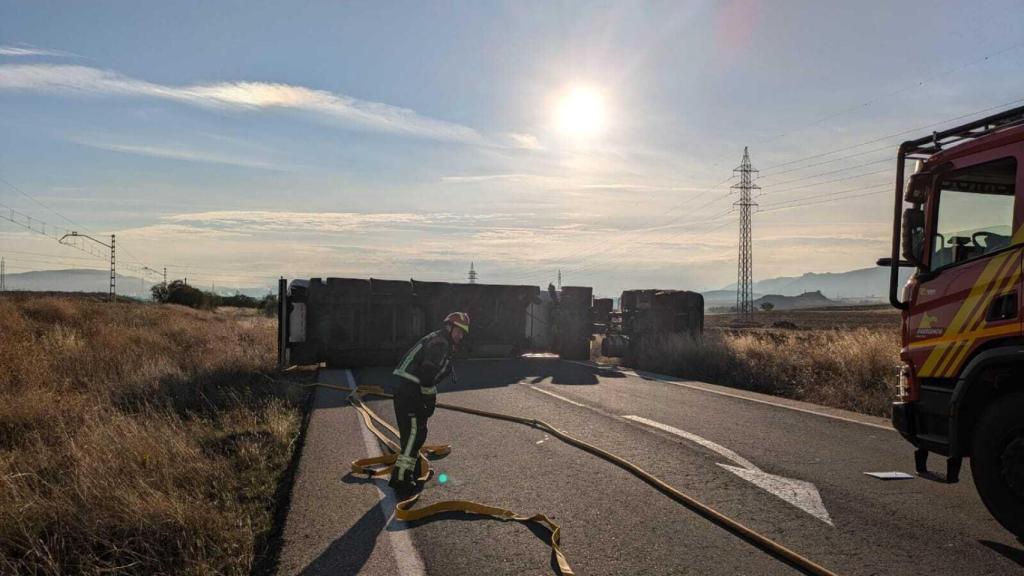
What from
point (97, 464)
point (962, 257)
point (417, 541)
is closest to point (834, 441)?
point (962, 257)

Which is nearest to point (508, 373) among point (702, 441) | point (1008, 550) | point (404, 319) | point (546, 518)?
point (404, 319)

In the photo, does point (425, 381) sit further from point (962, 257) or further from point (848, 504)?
point (962, 257)

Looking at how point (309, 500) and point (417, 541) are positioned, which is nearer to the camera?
point (417, 541)

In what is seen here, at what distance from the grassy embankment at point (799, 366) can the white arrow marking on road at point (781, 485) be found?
474cm

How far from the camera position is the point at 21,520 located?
4863 mm

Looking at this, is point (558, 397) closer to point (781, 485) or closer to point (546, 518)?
point (781, 485)

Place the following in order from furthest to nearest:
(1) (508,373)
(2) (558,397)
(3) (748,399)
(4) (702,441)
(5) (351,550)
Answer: (1) (508,373) → (2) (558,397) → (3) (748,399) → (4) (702,441) → (5) (351,550)

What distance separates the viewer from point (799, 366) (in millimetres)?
14523

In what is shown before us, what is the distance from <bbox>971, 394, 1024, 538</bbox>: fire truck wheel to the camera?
4.74m

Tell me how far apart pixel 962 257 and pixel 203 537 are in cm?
631

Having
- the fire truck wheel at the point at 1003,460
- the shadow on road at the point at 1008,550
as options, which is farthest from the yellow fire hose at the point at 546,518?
the fire truck wheel at the point at 1003,460

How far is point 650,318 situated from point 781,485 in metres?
15.3

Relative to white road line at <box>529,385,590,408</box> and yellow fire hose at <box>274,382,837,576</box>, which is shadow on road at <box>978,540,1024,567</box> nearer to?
yellow fire hose at <box>274,382,837,576</box>

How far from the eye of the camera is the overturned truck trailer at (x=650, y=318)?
69.9 ft
